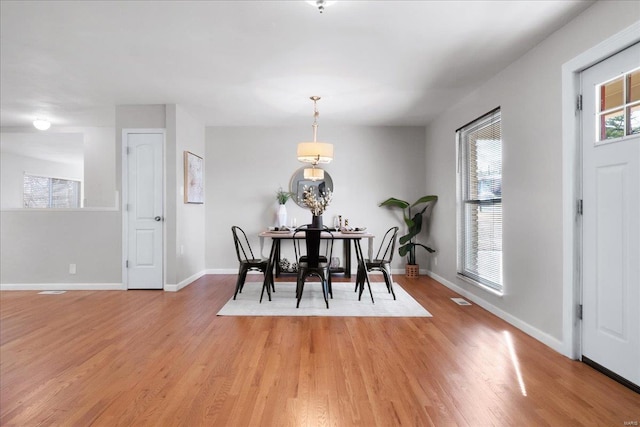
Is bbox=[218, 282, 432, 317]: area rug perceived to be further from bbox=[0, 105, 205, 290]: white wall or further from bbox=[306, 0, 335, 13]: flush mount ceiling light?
bbox=[306, 0, 335, 13]: flush mount ceiling light

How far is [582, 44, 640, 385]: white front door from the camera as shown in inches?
83.4

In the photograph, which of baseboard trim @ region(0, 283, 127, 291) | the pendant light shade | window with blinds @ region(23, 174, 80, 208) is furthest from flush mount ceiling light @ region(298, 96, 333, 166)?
window with blinds @ region(23, 174, 80, 208)

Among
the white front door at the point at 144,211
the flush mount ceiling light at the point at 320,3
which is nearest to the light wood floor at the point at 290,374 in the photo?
the white front door at the point at 144,211

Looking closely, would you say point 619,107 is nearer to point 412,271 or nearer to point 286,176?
point 412,271

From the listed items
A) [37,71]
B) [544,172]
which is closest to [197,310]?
[37,71]

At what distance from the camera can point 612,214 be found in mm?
2271

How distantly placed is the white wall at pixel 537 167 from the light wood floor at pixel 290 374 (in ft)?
0.91

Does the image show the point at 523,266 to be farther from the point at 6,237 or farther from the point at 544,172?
the point at 6,237

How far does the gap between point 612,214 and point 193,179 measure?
505 cm

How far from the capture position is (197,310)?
12.7ft

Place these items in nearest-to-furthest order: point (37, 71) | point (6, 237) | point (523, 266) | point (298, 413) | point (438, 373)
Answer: point (298, 413) < point (438, 373) < point (523, 266) < point (37, 71) < point (6, 237)

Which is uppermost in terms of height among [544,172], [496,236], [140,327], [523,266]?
[544,172]

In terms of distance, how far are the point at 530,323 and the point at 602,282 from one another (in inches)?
33.4

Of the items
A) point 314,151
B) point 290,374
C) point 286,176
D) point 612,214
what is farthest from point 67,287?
point 612,214
